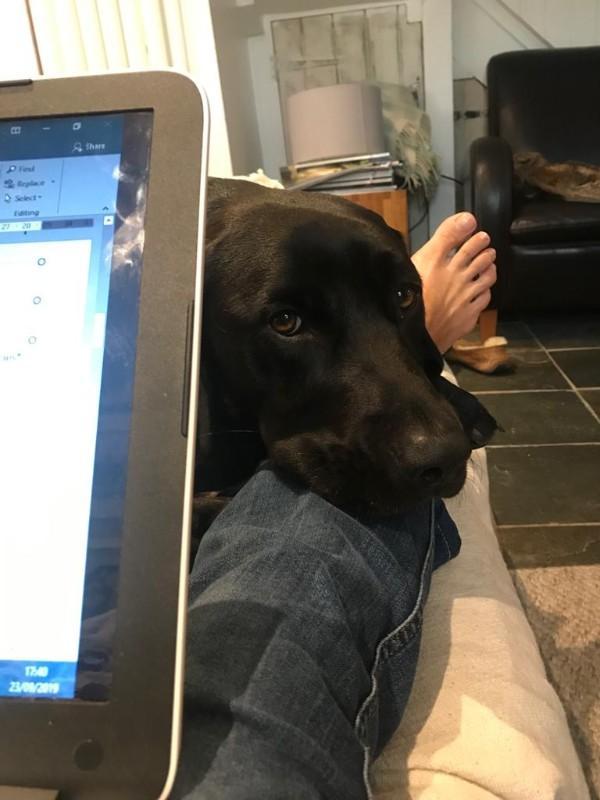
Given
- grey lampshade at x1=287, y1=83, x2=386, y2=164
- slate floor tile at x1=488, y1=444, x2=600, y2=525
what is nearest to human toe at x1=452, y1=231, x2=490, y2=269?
slate floor tile at x1=488, y1=444, x2=600, y2=525

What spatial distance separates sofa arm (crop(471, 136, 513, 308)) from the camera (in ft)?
8.11

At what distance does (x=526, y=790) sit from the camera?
48 centimetres

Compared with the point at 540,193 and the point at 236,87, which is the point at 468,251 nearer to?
the point at 540,193

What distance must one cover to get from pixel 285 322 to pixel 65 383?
1.46 feet

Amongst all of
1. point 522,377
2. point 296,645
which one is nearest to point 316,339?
point 296,645

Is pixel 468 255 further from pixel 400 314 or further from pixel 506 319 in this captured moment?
pixel 506 319

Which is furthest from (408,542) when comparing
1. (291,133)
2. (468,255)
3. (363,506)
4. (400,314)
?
(291,133)

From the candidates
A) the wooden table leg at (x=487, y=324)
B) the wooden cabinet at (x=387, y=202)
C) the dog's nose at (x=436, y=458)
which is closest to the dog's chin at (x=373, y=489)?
the dog's nose at (x=436, y=458)

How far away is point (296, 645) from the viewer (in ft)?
1.52

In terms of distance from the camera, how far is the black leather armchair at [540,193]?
2.48 metres

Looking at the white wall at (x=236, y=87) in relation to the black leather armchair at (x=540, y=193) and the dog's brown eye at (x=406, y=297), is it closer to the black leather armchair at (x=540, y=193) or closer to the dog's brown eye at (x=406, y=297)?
the black leather armchair at (x=540, y=193)

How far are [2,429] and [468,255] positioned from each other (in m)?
1.29

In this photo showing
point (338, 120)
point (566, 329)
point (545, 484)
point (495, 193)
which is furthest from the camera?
point (566, 329)

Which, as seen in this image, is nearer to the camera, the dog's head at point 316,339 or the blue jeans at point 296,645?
the blue jeans at point 296,645
